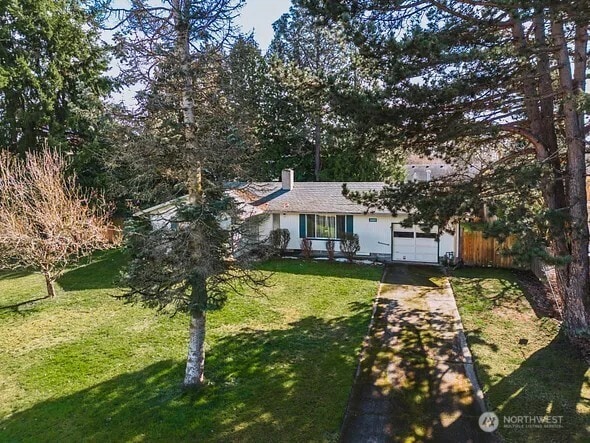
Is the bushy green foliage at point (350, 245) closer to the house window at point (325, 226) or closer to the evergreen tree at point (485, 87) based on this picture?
the house window at point (325, 226)

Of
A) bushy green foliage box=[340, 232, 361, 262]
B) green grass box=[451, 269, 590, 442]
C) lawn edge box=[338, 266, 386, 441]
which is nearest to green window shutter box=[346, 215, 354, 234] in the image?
bushy green foliage box=[340, 232, 361, 262]

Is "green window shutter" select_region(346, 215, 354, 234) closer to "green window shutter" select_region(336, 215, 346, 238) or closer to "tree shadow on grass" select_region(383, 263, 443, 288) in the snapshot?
"green window shutter" select_region(336, 215, 346, 238)

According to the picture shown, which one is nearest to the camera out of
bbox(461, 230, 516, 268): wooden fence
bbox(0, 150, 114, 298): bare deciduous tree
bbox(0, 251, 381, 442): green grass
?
bbox(0, 251, 381, 442): green grass

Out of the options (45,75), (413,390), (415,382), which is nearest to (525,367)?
(415,382)

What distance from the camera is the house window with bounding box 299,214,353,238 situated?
61.1 feet

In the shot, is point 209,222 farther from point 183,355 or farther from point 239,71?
point 183,355

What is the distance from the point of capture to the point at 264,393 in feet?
23.8

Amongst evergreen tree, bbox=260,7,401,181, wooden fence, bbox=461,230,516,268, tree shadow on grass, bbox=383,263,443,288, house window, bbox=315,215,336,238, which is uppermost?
evergreen tree, bbox=260,7,401,181

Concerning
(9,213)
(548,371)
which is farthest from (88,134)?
(548,371)

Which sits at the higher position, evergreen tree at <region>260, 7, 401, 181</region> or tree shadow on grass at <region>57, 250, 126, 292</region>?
evergreen tree at <region>260, 7, 401, 181</region>

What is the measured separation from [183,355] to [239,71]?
20.3 ft

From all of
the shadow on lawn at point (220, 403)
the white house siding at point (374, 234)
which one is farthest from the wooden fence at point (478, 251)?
the shadow on lawn at point (220, 403)

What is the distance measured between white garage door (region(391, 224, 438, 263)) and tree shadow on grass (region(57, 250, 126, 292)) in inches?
448

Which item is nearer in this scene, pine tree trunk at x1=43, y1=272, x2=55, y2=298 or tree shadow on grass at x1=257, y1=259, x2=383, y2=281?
pine tree trunk at x1=43, y1=272, x2=55, y2=298
